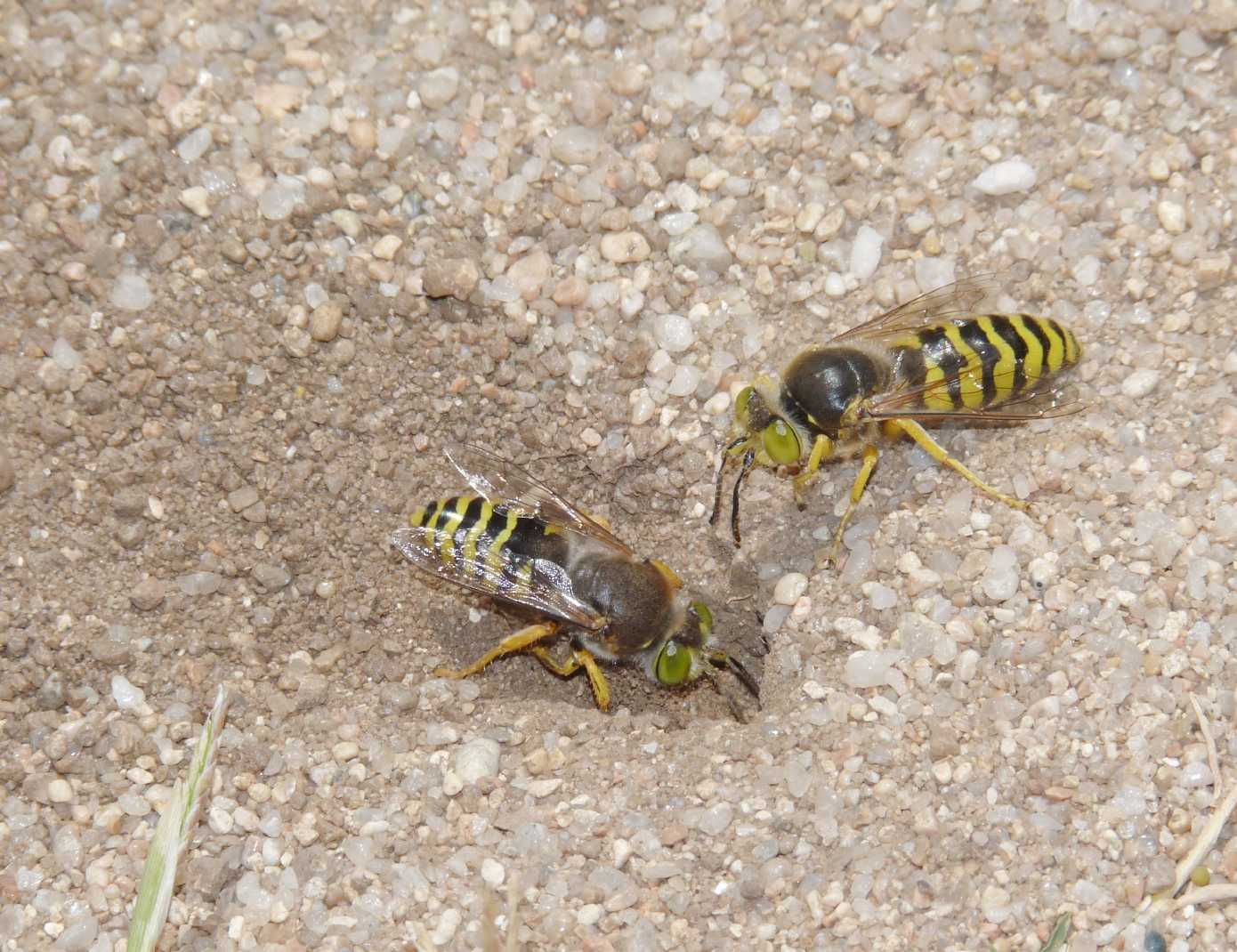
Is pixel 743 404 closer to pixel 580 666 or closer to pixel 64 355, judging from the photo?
pixel 580 666

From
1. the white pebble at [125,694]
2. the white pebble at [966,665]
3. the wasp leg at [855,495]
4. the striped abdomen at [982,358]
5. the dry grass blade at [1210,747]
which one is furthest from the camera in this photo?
the wasp leg at [855,495]

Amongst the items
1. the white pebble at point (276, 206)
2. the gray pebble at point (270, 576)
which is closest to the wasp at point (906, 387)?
the gray pebble at point (270, 576)

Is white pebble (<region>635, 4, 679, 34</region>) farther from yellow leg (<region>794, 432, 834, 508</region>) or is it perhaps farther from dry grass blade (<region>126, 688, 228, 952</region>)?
dry grass blade (<region>126, 688, 228, 952</region>)

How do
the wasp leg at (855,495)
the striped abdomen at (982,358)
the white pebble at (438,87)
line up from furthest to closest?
the white pebble at (438,87) → the wasp leg at (855,495) → the striped abdomen at (982,358)

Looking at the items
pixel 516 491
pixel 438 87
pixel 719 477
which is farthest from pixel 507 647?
pixel 438 87

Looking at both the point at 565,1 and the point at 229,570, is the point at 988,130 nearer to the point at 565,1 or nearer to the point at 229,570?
the point at 565,1

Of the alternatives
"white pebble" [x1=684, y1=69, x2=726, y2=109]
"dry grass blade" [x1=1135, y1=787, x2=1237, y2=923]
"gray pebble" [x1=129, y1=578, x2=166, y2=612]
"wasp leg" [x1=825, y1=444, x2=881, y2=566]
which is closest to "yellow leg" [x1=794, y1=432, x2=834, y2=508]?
"wasp leg" [x1=825, y1=444, x2=881, y2=566]

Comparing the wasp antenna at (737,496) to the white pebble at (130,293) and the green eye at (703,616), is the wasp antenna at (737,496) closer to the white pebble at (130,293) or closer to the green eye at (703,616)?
the green eye at (703,616)
